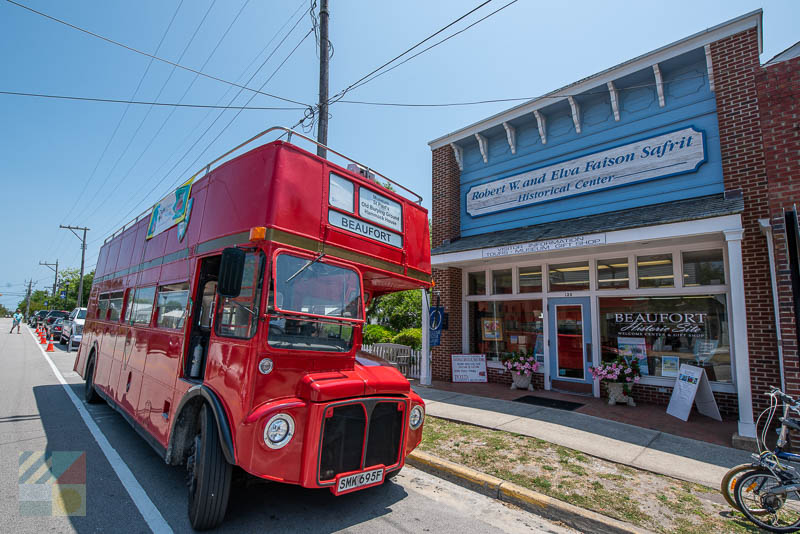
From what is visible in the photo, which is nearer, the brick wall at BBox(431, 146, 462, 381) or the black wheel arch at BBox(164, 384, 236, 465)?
the black wheel arch at BBox(164, 384, 236, 465)

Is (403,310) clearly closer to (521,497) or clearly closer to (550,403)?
(550,403)

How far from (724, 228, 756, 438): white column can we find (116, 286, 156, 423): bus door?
8.57 metres

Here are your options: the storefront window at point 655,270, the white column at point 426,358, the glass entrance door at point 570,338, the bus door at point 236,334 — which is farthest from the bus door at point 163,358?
the storefront window at point 655,270

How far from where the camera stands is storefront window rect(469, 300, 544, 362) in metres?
10.4

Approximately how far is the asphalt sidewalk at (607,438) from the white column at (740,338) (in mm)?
546

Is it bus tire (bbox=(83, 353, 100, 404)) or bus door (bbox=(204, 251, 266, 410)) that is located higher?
bus door (bbox=(204, 251, 266, 410))

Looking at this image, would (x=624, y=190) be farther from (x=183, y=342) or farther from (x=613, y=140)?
(x=183, y=342)

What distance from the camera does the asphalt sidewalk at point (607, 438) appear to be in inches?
201

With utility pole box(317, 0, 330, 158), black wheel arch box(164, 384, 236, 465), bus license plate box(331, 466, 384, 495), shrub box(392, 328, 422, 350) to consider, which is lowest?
bus license plate box(331, 466, 384, 495)

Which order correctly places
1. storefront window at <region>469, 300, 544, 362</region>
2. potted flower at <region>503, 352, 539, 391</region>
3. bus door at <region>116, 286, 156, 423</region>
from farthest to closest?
storefront window at <region>469, 300, 544, 362</region> → potted flower at <region>503, 352, 539, 391</region> → bus door at <region>116, 286, 156, 423</region>

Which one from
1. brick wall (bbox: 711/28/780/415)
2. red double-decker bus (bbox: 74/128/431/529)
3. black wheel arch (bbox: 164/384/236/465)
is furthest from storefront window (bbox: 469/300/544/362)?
black wheel arch (bbox: 164/384/236/465)

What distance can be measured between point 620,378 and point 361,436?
6.85 meters

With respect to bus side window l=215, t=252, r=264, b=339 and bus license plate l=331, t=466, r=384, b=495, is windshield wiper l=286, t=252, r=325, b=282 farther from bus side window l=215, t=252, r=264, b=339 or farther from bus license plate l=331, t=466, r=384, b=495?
bus license plate l=331, t=466, r=384, b=495

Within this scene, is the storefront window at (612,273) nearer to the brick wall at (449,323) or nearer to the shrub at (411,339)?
the brick wall at (449,323)
